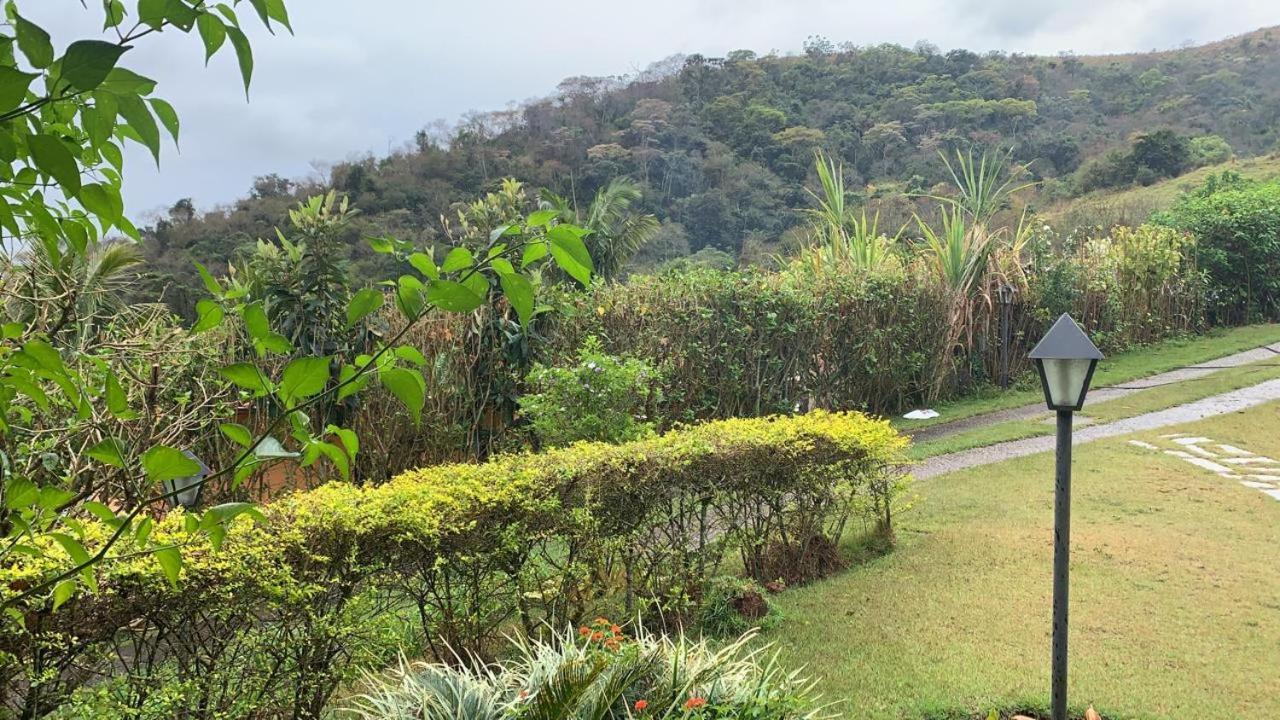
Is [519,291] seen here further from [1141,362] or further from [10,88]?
[1141,362]

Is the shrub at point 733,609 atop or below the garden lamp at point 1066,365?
below

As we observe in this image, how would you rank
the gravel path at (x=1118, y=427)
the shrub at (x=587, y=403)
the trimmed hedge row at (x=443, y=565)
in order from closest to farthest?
the trimmed hedge row at (x=443, y=565) → the shrub at (x=587, y=403) → the gravel path at (x=1118, y=427)

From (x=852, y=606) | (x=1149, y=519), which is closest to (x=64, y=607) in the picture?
(x=852, y=606)

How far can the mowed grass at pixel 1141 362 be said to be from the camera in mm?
10727

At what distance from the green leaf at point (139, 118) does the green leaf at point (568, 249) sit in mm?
363

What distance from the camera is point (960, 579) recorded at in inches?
189

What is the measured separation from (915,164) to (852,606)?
29.8 metres

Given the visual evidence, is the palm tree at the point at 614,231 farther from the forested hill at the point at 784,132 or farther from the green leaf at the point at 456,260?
the green leaf at the point at 456,260

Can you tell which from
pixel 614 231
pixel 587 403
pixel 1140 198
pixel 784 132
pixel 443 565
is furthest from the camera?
pixel 784 132

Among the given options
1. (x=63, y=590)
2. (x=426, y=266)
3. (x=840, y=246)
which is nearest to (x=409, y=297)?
(x=426, y=266)

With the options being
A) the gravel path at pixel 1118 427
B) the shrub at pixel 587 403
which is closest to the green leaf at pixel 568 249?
the shrub at pixel 587 403

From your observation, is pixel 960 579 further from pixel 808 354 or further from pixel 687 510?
pixel 808 354

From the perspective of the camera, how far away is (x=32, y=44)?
0.66 m

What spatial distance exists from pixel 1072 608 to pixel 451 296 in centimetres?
457
